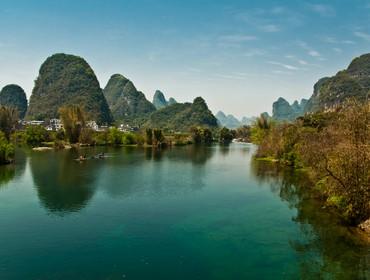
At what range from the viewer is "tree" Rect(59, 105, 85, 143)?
120 metres

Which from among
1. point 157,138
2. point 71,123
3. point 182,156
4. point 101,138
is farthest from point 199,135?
point 182,156

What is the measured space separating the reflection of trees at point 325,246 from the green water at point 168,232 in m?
0.07

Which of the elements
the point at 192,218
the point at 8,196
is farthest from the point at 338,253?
the point at 8,196

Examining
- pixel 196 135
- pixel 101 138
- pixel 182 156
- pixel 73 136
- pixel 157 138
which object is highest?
pixel 196 135

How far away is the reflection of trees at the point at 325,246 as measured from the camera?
72.7 feet

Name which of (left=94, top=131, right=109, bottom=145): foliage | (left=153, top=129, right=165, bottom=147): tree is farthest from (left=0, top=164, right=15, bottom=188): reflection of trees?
(left=153, top=129, right=165, bottom=147): tree

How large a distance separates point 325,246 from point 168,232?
12.7m

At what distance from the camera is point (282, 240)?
27.9 m

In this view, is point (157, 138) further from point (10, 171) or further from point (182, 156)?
point (10, 171)

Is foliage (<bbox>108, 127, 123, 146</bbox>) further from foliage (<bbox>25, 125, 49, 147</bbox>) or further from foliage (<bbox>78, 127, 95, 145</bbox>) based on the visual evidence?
foliage (<bbox>25, 125, 49, 147</bbox>)

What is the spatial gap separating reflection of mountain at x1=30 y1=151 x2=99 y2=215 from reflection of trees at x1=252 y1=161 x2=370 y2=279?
23.2 m

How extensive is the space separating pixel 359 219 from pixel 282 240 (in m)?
7.99

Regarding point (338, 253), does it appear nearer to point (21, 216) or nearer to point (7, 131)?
point (21, 216)

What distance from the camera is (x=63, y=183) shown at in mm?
49375
